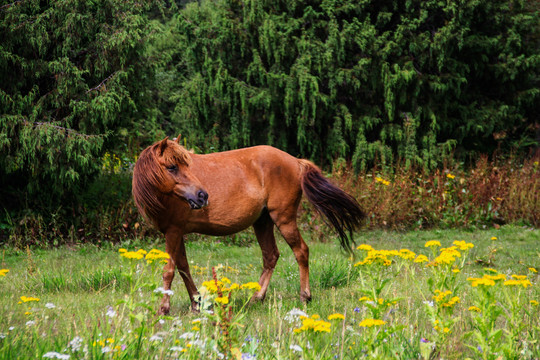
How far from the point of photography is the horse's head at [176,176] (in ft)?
14.7

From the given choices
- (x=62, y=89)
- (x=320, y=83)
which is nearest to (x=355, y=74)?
(x=320, y=83)

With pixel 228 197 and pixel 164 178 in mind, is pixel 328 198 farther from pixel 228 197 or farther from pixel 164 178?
pixel 164 178

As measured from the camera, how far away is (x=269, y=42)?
37.5ft

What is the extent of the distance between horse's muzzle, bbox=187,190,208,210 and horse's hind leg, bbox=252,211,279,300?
112cm

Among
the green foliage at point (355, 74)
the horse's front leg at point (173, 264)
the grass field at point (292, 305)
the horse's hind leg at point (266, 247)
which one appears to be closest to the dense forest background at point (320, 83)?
the green foliage at point (355, 74)

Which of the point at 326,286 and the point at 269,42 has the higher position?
the point at 269,42

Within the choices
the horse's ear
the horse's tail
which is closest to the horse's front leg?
the horse's ear

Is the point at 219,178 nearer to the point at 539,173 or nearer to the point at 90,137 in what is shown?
the point at 90,137

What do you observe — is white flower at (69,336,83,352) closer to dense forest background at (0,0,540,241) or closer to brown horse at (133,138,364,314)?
brown horse at (133,138,364,314)

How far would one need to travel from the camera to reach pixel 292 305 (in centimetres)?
483

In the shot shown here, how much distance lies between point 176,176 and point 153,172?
19 centimetres

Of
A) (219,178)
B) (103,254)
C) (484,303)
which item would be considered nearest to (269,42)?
(103,254)

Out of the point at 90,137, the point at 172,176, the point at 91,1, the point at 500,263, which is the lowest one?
the point at 500,263

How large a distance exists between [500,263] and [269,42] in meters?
6.39
